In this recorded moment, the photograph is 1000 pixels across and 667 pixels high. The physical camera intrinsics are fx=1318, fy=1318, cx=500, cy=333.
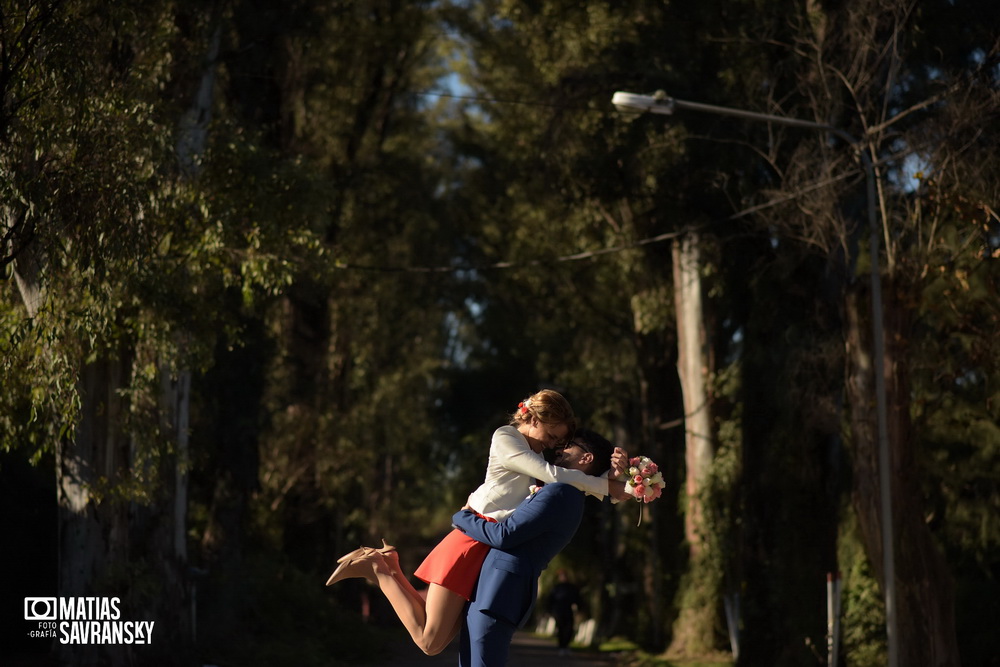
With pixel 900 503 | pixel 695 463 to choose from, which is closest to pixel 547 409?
pixel 900 503

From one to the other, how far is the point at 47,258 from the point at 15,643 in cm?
655

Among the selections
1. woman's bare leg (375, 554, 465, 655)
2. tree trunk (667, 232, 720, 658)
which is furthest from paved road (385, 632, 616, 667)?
woman's bare leg (375, 554, 465, 655)

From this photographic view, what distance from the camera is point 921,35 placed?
56.6ft

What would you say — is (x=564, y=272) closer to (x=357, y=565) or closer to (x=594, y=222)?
(x=594, y=222)

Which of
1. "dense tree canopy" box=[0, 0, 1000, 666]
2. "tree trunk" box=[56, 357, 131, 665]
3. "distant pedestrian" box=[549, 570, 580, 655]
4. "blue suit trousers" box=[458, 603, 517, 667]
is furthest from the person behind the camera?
"distant pedestrian" box=[549, 570, 580, 655]

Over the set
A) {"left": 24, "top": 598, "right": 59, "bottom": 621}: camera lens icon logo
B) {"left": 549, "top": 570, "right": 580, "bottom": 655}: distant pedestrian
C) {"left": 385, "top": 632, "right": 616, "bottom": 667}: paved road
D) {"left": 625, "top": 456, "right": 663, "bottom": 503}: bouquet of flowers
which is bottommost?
{"left": 385, "top": 632, "right": 616, "bottom": 667}: paved road

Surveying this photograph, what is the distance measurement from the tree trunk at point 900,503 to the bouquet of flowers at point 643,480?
9478 millimetres

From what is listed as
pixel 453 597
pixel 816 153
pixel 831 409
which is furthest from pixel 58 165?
pixel 831 409

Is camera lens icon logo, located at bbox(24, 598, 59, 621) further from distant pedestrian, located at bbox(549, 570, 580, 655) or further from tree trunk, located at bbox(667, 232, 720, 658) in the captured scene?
distant pedestrian, located at bbox(549, 570, 580, 655)

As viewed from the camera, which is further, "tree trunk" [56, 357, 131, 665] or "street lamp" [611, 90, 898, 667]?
"tree trunk" [56, 357, 131, 665]

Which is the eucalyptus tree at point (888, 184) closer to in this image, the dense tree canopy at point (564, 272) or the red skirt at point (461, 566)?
the dense tree canopy at point (564, 272)

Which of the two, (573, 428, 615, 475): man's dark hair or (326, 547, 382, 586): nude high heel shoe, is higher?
(573, 428, 615, 475): man's dark hair

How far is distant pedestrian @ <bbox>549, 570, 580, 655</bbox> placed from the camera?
94.6ft

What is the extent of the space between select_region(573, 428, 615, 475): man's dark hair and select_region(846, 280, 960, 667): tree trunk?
940 cm
